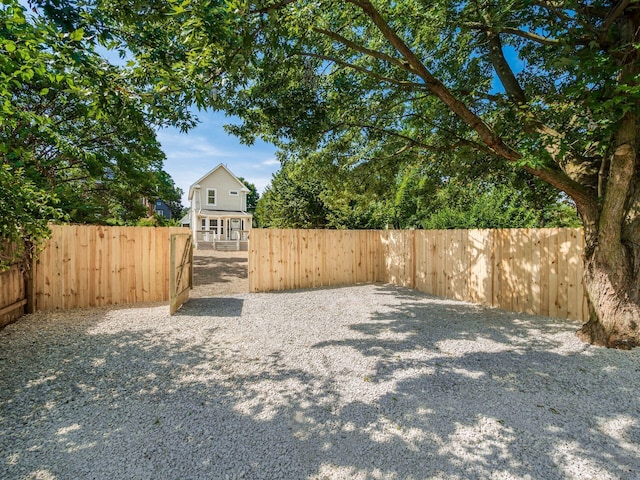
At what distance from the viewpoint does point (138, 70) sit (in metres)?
3.30

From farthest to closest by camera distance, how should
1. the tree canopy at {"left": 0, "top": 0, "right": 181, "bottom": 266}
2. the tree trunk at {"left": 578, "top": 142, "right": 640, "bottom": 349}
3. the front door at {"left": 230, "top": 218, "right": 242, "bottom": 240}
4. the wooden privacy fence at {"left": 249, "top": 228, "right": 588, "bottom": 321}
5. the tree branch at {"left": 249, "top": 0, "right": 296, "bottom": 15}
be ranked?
the front door at {"left": 230, "top": 218, "right": 242, "bottom": 240} → the wooden privacy fence at {"left": 249, "top": 228, "right": 588, "bottom": 321} → the tree trunk at {"left": 578, "top": 142, "right": 640, "bottom": 349} → the tree branch at {"left": 249, "top": 0, "right": 296, "bottom": 15} → the tree canopy at {"left": 0, "top": 0, "right": 181, "bottom": 266}

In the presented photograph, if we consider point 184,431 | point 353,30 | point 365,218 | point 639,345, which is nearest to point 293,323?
point 184,431

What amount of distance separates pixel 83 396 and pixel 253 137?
4.91 metres

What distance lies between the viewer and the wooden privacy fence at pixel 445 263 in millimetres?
5605

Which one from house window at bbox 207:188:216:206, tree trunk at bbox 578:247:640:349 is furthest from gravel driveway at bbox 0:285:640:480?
house window at bbox 207:188:216:206

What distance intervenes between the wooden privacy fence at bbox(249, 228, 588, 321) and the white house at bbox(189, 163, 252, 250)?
1506cm

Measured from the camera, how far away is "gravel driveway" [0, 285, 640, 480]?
213 cm

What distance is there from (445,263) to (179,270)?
6460mm

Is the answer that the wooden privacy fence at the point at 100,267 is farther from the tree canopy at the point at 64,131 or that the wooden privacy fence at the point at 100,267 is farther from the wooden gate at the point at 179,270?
the tree canopy at the point at 64,131

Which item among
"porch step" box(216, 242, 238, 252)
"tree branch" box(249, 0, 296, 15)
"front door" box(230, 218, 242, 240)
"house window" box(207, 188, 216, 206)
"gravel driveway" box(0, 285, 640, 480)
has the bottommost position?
"gravel driveway" box(0, 285, 640, 480)

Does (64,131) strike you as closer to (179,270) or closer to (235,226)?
(179,270)

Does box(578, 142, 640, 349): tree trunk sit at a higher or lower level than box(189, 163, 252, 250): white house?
lower

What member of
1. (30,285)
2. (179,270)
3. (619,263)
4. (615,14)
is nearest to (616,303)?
(619,263)

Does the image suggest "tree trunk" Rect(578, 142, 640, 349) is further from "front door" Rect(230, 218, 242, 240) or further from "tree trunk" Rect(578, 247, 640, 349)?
"front door" Rect(230, 218, 242, 240)
